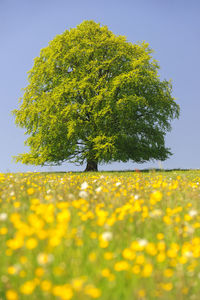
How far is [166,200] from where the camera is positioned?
6066 millimetres

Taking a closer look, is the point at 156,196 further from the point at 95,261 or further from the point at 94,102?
the point at 94,102

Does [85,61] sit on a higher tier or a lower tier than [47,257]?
higher

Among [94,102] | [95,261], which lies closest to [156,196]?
[95,261]

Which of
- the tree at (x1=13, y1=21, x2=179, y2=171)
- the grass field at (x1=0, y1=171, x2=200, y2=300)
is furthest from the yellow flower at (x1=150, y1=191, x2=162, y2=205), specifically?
the tree at (x1=13, y1=21, x2=179, y2=171)

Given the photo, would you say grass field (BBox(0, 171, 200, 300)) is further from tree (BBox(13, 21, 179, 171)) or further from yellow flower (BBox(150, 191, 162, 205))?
tree (BBox(13, 21, 179, 171))

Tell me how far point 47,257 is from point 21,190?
15.6 feet

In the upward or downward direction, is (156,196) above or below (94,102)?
below

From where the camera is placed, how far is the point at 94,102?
69.4 ft

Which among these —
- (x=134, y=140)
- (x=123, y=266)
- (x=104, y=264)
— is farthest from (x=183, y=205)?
(x=134, y=140)

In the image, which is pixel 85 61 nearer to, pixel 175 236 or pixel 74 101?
pixel 74 101

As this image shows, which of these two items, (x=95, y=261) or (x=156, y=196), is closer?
(x=95, y=261)

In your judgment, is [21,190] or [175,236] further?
[21,190]

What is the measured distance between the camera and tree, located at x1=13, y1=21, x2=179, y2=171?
21031 mm

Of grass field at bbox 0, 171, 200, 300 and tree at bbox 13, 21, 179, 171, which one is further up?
tree at bbox 13, 21, 179, 171
